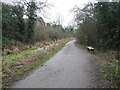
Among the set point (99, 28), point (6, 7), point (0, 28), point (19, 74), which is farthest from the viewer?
point (6, 7)

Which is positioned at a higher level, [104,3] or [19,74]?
[104,3]

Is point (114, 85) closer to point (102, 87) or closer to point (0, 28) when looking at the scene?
point (102, 87)

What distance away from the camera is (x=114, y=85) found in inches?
140

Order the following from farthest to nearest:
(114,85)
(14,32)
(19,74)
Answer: (14,32)
(19,74)
(114,85)

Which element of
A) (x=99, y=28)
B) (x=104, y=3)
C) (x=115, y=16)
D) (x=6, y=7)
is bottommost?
(x=99, y=28)

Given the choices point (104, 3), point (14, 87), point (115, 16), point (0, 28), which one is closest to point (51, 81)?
point (14, 87)

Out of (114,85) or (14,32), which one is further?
(14,32)

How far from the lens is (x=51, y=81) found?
4164 millimetres

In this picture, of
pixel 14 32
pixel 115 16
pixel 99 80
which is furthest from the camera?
pixel 14 32

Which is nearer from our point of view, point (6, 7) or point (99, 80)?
point (99, 80)

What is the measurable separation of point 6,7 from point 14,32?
11.4 feet

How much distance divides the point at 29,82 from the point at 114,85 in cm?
323

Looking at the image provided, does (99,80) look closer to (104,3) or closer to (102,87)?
(102,87)

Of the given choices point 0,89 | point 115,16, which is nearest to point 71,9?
point 115,16
